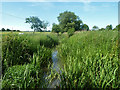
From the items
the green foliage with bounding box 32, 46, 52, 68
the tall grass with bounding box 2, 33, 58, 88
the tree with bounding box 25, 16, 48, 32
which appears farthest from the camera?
the tree with bounding box 25, 16, 48, 32

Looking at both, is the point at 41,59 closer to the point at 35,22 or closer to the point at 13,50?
the point at 13,50

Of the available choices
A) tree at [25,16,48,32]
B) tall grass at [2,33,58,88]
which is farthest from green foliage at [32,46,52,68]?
tree at [25,16,48,32]

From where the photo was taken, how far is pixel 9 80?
2316 mm

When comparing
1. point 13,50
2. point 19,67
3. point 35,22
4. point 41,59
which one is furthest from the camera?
point 35,22

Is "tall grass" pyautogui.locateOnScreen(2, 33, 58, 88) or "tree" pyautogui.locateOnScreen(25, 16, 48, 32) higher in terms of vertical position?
"tree" pyautogui.locateOnScreen(25, 16, 48, 32)

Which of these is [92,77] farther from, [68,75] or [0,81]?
[0,81]

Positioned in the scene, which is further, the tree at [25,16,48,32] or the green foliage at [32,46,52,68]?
the tree at [25,16,48,32]

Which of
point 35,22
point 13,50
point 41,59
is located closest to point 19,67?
point 13,50

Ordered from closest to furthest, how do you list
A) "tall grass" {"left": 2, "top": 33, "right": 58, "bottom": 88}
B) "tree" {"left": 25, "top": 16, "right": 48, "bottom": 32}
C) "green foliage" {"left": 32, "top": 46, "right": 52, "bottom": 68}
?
"tall grass" {"left": 2, "top": 33, "right": 58, "bottom": 88} < "green foliage" {"left": 32, "top": 46, "right": 52, "bottom": 68} < "tree" {"left": 25, "top": 16, "right": 48, "bottom": 32}

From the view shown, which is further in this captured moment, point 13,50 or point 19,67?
point 13,50

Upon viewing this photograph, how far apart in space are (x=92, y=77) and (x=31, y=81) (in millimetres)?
1509

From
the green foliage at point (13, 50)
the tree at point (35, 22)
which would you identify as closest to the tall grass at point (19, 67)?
the green foliage at point (13, 50)

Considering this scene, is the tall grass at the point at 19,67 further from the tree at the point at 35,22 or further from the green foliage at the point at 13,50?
the tree at the point at 35,22

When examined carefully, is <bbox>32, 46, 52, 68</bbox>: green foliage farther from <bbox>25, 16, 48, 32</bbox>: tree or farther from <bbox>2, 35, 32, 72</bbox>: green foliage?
<bbox>25, 16, 48, 32</bbox>: tree
